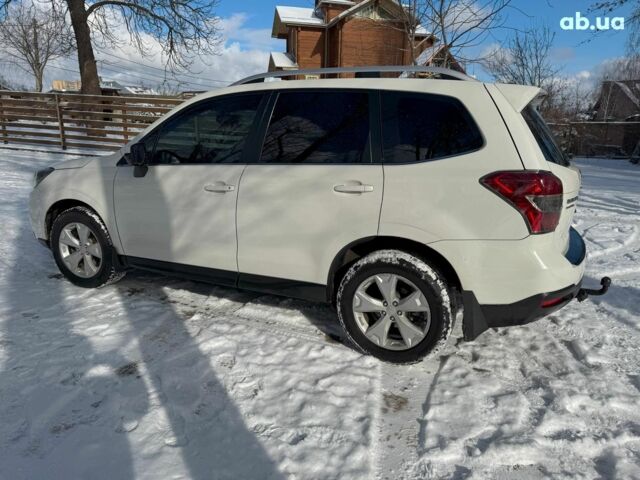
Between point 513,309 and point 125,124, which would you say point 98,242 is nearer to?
point 513,309

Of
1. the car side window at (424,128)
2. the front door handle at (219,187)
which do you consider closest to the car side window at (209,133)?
the front door handle at (219,187)

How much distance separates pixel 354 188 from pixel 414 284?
72cm

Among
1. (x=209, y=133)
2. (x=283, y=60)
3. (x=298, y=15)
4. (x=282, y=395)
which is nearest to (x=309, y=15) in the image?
(x=298, y=15)

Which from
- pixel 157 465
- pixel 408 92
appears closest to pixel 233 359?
pixel 157 465

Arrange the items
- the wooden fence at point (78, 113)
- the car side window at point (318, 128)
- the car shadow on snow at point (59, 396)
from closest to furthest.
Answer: the car shadow on snow at point (59, 396) < the car side window at point (318, 128) < the wooden fence at point (78, 113)

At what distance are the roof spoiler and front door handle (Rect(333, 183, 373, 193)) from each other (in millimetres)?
986

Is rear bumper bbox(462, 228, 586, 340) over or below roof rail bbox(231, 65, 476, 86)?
below

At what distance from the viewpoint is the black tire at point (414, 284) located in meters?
2.71

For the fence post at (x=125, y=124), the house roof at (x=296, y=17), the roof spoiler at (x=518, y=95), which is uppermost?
the house roof at (x=296, y=17)

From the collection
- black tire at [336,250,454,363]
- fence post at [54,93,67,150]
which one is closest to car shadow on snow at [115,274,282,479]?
black tire at [336,250,454,363]

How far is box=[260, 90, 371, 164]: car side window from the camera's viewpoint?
2.91m

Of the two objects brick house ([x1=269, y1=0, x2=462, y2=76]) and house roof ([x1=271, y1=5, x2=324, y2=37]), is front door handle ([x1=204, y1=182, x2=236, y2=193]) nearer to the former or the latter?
brick house ([x1=269, y1=0, x2=462, y2=76])

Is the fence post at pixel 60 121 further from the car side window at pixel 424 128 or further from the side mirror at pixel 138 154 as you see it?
the car side window at pixel 424 128

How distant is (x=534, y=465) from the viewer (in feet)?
6.89
